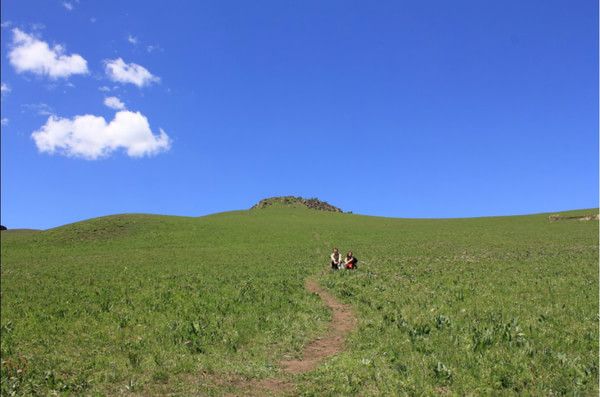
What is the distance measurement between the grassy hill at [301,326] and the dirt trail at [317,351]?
0.39m

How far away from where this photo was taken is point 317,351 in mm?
15320

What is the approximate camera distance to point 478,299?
19922mm

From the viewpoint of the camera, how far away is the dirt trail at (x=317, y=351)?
40.1 ft

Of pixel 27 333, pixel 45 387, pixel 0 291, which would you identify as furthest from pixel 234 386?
pixel 0 291

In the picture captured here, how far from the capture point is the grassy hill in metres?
11.9

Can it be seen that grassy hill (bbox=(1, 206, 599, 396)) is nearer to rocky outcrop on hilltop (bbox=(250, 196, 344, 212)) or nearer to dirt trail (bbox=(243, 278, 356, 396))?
dirt trail (bbox=(243, 278, 356, 396))

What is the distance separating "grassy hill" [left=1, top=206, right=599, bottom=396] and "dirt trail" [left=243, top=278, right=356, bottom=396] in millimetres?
393

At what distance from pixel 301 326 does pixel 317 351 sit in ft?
9.06

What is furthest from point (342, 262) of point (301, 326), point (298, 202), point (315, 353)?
point (298, 202)

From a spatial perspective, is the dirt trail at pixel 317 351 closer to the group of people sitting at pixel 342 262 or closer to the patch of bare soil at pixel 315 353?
the patch of bare soil at pixel 315 353

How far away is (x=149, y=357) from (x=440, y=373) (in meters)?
8.78

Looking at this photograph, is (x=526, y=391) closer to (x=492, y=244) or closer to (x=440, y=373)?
(x=440, y=373)

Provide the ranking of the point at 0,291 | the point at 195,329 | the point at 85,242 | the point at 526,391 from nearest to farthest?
1. the point at 526,391
2. the point at 195,329
3. the point at 0,291
4. the point at 85,242

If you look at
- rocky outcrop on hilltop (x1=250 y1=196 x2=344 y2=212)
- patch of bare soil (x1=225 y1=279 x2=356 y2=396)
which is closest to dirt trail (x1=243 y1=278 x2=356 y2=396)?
patch of bare soil (x1=225 y1=279 x2=356 y2=396)
